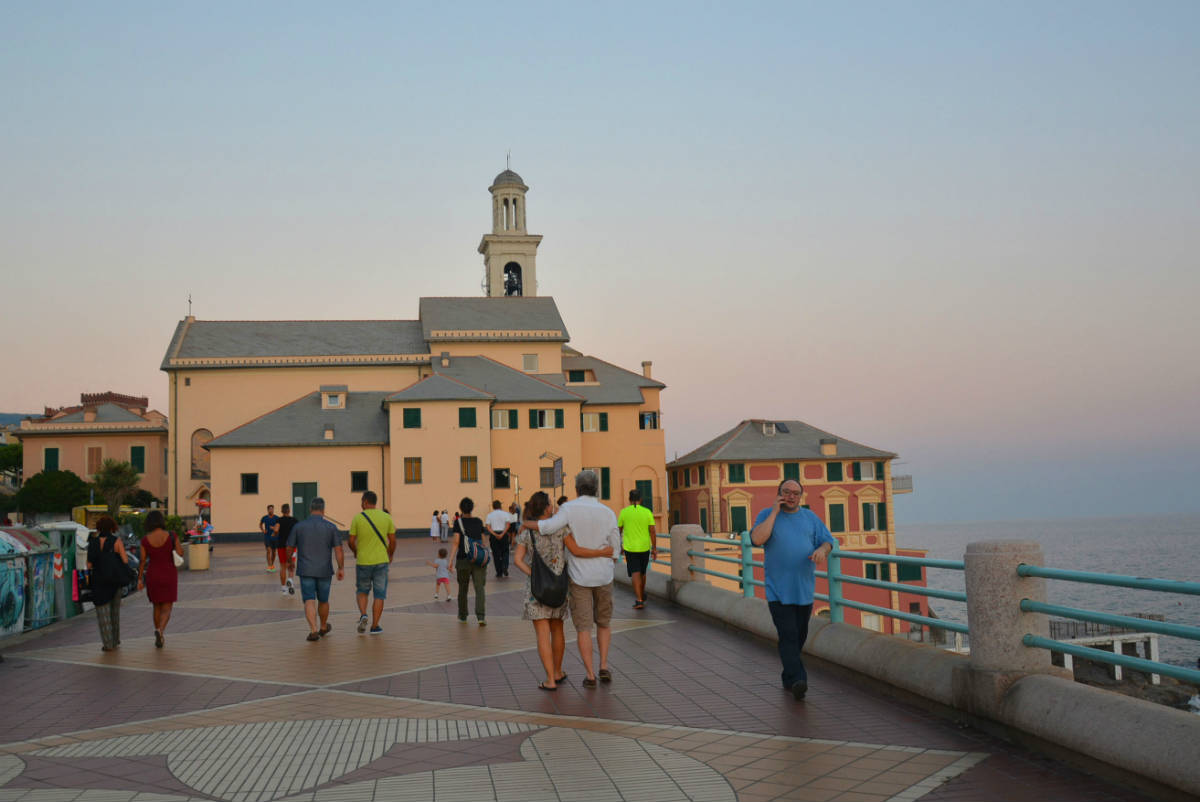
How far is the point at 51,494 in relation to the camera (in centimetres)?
6438

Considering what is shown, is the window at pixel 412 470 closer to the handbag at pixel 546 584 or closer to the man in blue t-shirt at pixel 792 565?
the handbag at pixel 546 584

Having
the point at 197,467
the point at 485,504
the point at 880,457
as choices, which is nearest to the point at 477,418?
the point at 485,504

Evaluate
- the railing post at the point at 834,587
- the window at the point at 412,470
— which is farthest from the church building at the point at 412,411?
the railing post at the point at 834,587

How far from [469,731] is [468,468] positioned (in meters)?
48.4

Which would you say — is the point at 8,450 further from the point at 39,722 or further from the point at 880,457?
the point at 39,722

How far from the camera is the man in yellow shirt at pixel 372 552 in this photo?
14000 mm

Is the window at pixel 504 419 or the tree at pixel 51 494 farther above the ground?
the window at pixel 504 419

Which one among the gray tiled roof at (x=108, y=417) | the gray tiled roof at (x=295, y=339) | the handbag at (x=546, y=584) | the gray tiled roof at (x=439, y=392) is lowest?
the handbag at (x=546, y=584)

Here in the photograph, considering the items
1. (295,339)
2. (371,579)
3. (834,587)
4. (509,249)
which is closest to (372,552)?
(371,579)

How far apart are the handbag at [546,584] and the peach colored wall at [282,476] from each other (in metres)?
47.4

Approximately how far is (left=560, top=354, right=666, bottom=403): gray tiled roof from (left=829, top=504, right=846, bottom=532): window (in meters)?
13.6

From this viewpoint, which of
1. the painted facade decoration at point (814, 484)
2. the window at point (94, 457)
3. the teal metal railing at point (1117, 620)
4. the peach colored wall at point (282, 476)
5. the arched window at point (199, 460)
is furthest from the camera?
the window at point (94, 457)

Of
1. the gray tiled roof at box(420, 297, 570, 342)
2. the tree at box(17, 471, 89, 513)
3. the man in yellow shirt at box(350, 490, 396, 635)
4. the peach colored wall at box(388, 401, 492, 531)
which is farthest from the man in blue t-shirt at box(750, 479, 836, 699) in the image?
the tree at box(17, 471, 89, 513)

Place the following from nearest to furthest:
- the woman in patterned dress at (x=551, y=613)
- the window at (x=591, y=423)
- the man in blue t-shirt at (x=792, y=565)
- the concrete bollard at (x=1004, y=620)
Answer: the concrete bollard at (x=1004, y=620)
the man in blue t-shirt at (x=792, y=565)
the woman in patterned dress at (x=551, y=613)
the window at (x=591, y=423)
